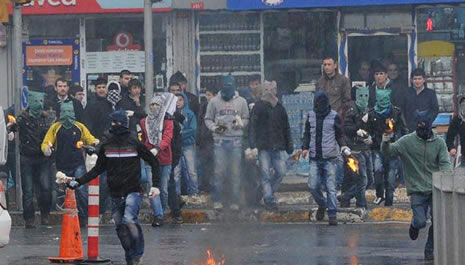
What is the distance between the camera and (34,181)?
1891 centimetres

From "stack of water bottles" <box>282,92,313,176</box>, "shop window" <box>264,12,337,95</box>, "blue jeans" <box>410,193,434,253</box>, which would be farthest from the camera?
"shop window" <box>264,12,337,95</box>

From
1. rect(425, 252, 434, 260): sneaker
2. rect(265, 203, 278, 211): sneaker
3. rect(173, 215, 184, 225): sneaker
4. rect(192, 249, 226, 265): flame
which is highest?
rect(265, 203, 278, 211): sneaker

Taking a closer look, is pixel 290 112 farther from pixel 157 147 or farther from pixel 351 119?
pixel 157 147

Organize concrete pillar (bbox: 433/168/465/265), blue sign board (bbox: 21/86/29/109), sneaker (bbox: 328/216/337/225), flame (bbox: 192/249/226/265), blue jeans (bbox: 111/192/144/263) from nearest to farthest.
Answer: concrete pillar (bbox: 433/168/465/265), blue jeans (bbox: 111/192/144/263), flame (bbox: 192/249/226/265), sneaker (bbox: 328/216/337/225), blue sign board (bbox: 21/86/29/109)

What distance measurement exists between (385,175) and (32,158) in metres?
4.97

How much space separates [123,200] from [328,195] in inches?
196

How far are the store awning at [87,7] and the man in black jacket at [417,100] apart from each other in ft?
15.7

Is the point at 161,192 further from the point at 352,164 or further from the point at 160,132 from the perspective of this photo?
the point at 352,164

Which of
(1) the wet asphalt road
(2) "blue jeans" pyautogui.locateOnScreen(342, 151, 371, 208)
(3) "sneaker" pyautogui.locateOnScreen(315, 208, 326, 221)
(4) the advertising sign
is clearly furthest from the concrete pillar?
(4) the advertising sign

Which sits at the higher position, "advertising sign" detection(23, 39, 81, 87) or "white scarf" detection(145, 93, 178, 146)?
"advertising sign" detection(23, 39, 81, 87)

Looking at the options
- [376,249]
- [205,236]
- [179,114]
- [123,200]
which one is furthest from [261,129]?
[123,200]

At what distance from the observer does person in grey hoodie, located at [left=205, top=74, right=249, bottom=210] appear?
64.0 feet

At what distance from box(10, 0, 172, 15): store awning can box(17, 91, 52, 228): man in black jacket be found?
4.64m

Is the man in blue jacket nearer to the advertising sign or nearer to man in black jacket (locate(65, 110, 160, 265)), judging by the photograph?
the advertising sign
